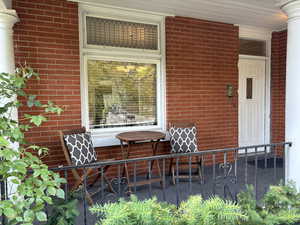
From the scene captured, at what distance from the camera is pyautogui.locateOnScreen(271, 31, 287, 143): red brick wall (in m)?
4.71

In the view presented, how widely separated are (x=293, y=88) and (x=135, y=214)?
2108 millimetres

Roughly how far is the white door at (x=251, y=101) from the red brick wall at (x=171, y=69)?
30 centimetres

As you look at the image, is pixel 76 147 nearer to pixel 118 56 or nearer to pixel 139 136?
pixel 139 136

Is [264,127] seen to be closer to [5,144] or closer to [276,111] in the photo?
[276,111]

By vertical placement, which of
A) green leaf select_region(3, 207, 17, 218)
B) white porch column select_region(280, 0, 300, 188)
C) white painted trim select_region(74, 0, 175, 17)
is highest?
white painted trim select_region(74, 0, 175, 17)

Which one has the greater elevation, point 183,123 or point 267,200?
point 183,123

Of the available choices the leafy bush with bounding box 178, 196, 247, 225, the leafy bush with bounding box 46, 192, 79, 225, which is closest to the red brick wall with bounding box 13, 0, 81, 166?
the leafy bush with bounding box 46, 192, 79, 225

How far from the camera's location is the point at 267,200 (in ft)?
4.62

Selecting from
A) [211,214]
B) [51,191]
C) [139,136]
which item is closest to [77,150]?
[139,136]

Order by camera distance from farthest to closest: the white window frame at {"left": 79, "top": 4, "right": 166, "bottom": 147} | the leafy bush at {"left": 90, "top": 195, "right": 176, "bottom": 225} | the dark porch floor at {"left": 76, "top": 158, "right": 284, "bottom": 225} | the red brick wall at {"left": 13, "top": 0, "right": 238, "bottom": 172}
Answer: the white window frame at {"left": 79, "top": 4, "right": 166, "bottom": 147} → the red brick wall at {"left": 13, "top": 0, "right": 238, "bottom": 172} → the dark porch floor at {"left": 76, "top": 158, "right": 284, "bottom": 225} → the leafy bush at {"left": 90, "top": 195, "right": 176, "bottom": 225}

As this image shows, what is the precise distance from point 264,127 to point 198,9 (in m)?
2.84

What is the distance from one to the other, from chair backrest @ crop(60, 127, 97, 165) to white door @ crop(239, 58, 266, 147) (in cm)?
307

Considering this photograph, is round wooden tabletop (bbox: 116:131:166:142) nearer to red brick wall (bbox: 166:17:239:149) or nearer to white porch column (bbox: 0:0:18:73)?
red brick wall (bbox: 166:17:239:149)

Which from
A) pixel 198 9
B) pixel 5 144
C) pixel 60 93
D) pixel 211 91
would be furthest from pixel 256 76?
pixel 5 144
